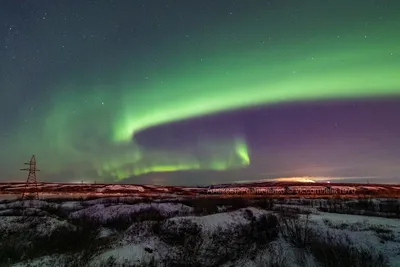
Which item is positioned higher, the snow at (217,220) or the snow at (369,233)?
the snow at (217,220)

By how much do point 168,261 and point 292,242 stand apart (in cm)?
582

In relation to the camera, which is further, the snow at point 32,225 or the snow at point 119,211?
the snow at point 119,211

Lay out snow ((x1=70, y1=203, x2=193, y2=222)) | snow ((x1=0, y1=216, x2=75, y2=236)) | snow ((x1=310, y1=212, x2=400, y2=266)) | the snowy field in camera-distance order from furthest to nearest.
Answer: snow ((x1=70, y1=203, x2=193, y2=222))
snow ((x1=0, y1=216, x2=75, y2=236))
snow ((x1=310, y1=212, x2=400, y2=266))
the snowy field

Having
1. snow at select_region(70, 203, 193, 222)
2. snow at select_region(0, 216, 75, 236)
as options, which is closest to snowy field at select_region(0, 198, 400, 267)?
snow at select_region(0, 216, 75, 236)

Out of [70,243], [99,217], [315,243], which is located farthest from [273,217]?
[99,217]

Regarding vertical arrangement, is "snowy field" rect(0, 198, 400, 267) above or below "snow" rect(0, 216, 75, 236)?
below

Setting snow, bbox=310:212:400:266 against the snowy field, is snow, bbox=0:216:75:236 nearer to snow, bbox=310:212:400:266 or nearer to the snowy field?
the snowy field

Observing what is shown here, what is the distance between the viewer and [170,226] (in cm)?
1827

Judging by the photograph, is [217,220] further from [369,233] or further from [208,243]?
[369,233]

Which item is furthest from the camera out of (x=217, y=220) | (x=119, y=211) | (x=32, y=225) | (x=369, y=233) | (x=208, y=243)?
(x=119, y=211)

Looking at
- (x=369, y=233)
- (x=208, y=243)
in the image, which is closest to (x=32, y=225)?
(x=208, y=243)

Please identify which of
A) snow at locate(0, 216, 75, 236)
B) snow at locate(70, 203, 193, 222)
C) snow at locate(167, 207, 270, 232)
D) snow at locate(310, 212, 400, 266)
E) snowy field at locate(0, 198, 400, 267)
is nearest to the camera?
snowy field at locate(0, 198, 400, 267)

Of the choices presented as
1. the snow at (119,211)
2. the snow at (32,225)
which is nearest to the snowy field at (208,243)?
the snow at (32,225)

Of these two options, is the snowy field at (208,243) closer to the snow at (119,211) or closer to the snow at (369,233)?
the snow at (369,233)
